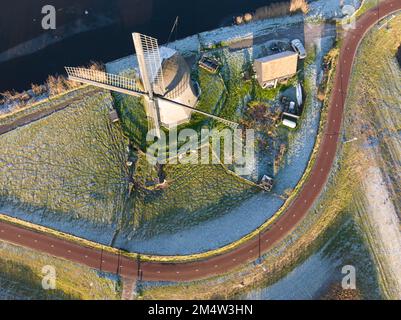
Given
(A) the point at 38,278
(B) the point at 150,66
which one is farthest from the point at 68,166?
(B) the point at 150,66

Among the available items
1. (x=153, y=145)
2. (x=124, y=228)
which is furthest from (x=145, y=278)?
(x=153, y=145)

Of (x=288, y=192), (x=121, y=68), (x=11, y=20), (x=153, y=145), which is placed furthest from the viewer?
(x=11, y=20)

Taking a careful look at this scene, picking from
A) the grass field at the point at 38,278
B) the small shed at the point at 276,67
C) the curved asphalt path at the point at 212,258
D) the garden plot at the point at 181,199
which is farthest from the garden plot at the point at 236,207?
the grass field at the point at 38,278

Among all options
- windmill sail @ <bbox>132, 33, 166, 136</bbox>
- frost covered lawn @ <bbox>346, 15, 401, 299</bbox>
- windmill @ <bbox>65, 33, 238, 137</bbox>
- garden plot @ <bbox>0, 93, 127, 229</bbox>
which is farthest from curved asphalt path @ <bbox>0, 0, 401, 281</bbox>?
windmill sail @ <bbox>132, 33, 166, 136</bbox>

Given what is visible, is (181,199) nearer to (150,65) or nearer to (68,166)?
(68,166)
